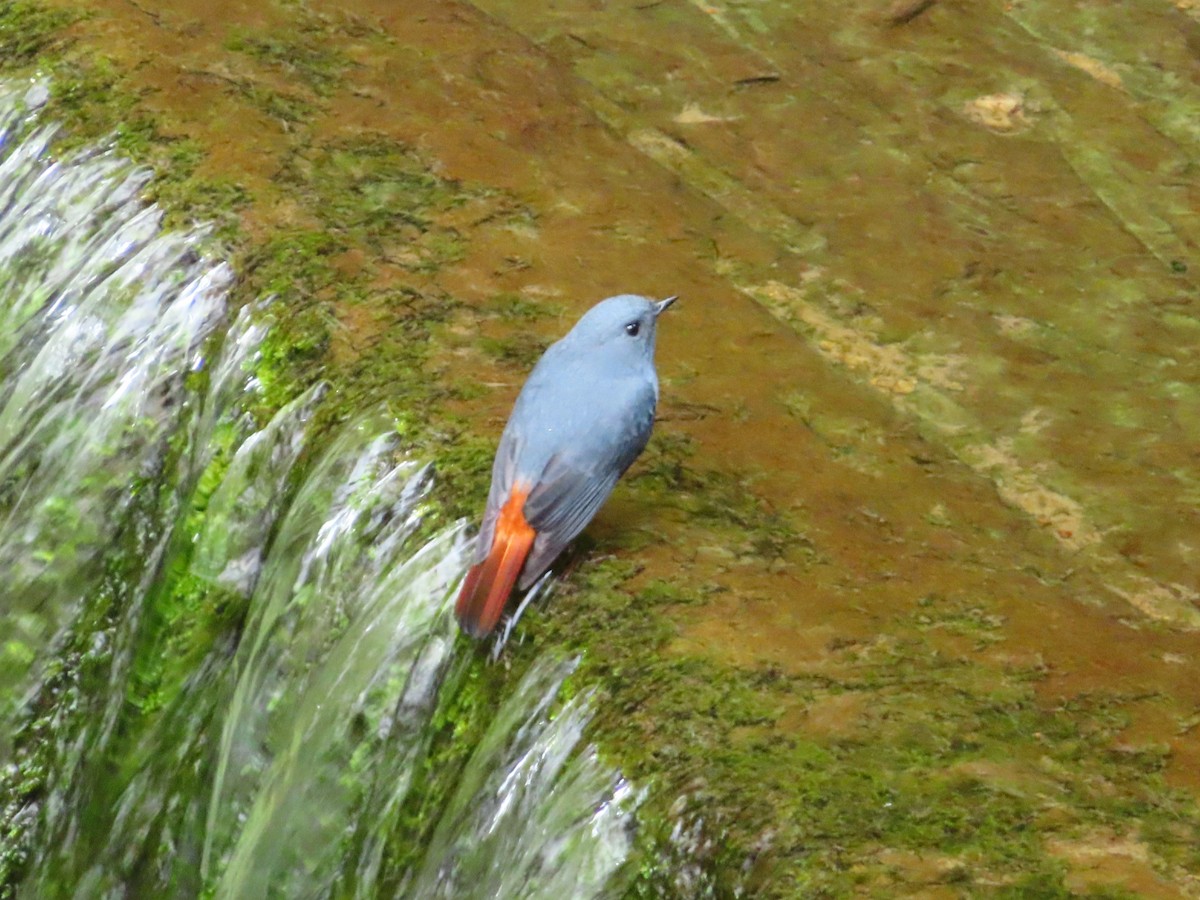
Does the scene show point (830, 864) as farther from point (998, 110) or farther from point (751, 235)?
→ point (998, 110)

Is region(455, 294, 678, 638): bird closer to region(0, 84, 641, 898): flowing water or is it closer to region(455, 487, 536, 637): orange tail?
region(455, 487, 536, 637): orange tail

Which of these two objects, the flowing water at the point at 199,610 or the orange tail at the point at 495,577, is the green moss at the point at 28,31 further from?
the orange tail at the point at 495,577

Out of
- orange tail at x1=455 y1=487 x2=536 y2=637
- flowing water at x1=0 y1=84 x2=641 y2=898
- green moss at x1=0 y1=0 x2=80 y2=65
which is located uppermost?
green moss at x1=0 y1=0 x2=80 y2=65

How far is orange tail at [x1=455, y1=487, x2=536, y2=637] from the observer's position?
10.2ft

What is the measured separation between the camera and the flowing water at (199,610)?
3539 millimetres

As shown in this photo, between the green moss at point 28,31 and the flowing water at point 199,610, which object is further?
the green moss at point 28,31

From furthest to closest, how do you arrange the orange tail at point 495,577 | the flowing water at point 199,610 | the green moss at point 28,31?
the green moss at point 28,31 → the flowing water at point 199,610 → the orange tail at point 495,577

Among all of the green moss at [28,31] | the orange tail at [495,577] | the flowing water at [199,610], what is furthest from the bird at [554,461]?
the green moss at [28,31]

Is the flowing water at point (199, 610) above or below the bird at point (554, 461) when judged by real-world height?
below

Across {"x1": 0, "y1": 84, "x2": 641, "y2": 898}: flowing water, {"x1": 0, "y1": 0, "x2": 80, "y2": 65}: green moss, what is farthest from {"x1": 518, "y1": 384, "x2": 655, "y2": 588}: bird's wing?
{"x1": 0, "y1": 0, "x2": 80, "y2": 65}: green moss

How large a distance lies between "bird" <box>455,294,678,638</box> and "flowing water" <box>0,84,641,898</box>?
20cm

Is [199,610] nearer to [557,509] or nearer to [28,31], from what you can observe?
[557,509]

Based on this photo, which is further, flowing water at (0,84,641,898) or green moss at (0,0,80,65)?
green moss at (0,0,80,65)

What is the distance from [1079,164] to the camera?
558 cm
